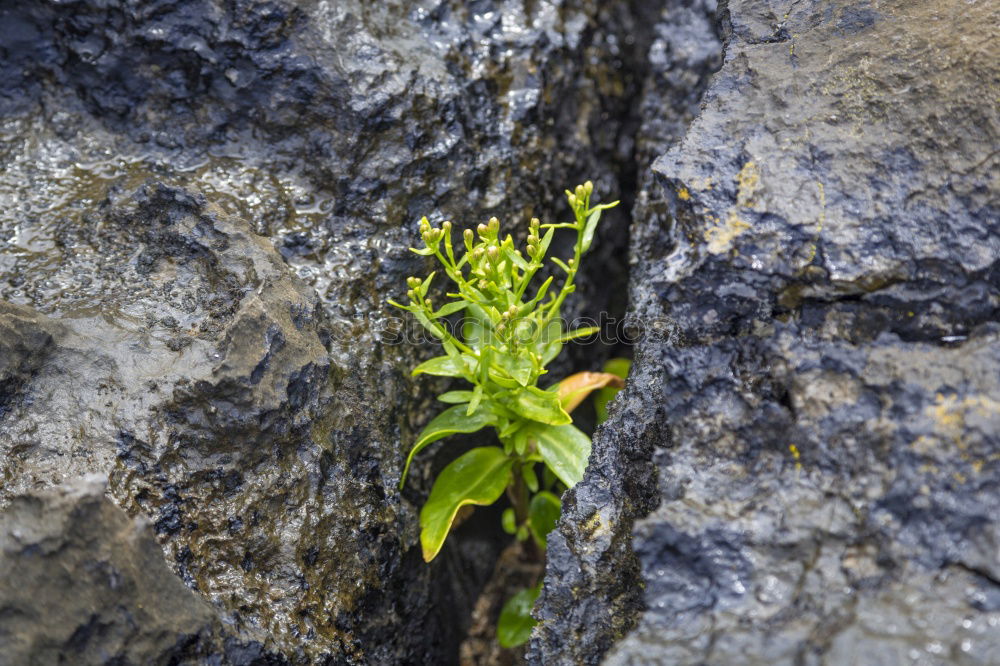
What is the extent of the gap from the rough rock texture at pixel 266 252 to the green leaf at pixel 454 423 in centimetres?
15

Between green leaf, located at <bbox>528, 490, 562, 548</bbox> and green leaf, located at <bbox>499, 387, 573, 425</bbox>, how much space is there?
52cm

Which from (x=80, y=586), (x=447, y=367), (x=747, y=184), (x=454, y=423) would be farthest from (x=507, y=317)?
(x=80, y=586)

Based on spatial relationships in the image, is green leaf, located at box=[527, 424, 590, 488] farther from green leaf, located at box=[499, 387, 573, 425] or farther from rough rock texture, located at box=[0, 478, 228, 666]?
rough rock texture, located at box=[0, 478, 228, 666]

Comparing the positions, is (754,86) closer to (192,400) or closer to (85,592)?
(192,400)

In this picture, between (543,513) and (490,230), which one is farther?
(543,513)

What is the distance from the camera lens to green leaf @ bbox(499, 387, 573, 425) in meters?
2.44

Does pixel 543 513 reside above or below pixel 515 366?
below

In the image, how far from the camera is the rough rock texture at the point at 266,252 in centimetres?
226

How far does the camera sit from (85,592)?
5.74 feet

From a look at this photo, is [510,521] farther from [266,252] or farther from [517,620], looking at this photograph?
[266,252]

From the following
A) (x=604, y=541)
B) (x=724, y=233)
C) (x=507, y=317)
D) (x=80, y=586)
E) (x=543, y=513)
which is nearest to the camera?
(x=80, y=586)

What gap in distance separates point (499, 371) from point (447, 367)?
160 millimetres

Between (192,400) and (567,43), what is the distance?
80.5 inches

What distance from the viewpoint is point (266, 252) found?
256 centimetres
